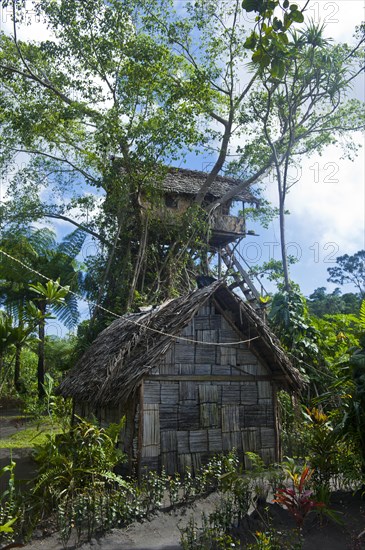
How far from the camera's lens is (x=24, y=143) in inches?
684

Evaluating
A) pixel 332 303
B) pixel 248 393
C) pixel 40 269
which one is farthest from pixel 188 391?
pixel 332 303

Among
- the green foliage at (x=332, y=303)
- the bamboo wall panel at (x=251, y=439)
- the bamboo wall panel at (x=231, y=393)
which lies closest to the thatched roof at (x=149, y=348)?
the bamboo wall panel at (x=231, y=393)

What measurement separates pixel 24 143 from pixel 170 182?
4847mm

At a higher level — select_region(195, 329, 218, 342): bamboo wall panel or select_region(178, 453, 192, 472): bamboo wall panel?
select_region(195, 329, 218, 342): bamboo wall panel

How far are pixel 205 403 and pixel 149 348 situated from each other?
1.30 metres

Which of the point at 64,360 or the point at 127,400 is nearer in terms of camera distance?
the point at 127,400

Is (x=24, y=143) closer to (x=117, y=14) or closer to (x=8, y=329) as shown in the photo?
(x=117, y=14)

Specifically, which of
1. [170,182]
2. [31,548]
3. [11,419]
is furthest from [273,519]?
[170,182]

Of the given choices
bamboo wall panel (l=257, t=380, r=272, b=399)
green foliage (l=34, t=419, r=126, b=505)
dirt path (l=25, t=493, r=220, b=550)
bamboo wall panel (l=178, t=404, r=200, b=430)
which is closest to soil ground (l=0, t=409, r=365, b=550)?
dirt path (l=25, t=493, r=220, b=550)

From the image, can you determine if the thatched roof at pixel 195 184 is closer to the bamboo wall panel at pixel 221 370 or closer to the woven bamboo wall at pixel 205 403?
the woven bamboo wall at pixel 205 403

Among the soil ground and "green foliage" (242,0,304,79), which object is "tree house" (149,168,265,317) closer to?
the soil ground

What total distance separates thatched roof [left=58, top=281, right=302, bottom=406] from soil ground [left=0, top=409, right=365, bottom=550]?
175cm

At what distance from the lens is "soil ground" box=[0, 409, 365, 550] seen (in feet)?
18.7

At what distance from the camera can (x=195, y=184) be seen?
19.5 meters
